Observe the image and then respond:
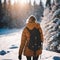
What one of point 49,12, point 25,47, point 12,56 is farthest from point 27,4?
point 25,47

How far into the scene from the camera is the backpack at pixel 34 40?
540 cm

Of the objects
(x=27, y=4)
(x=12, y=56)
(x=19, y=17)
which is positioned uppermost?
(x=27, y=4)

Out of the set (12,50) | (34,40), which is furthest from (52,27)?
(34,40)

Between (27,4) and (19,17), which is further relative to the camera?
(19,17)

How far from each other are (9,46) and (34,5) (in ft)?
8.07

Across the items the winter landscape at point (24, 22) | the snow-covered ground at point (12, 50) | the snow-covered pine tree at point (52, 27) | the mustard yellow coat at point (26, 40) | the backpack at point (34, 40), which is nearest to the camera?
the mustard yellow coat at point (26, 40)

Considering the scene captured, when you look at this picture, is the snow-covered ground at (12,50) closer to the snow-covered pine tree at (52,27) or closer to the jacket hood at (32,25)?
the snow-covered pine tree at (52,27)

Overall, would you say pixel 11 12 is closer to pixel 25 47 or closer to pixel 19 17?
pixel 19 17

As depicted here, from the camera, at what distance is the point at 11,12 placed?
11430 mm

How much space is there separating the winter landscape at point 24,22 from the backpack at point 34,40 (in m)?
1.96

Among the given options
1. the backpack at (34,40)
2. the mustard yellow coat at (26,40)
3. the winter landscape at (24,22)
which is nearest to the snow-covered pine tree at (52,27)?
the winter landscape at (24,22)

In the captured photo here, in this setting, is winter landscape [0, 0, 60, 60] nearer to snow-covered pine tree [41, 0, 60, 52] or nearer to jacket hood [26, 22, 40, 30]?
snow-covered pine tree [41, 0, 60, 52]

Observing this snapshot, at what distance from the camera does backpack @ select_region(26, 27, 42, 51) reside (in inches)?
213

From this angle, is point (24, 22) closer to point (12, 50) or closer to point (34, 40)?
point (12, 50)
